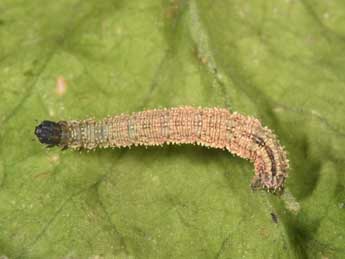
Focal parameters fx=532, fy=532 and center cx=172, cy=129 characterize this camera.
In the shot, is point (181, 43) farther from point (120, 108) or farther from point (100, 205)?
point (100, 205)

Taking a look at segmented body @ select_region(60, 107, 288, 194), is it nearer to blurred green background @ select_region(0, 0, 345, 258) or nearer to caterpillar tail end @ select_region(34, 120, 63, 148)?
caterpillar tail end @ select_region(34, 120, 63, 148)

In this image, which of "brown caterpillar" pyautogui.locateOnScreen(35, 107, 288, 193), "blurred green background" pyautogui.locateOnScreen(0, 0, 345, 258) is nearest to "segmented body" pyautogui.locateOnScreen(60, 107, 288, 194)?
"brown caterpillar" pyautogui.locateOnScreen(35, 107, 288, 193)

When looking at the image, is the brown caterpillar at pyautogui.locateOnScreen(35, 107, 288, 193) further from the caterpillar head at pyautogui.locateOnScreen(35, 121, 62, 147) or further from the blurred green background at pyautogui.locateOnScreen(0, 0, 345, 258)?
the blurred green background at pyautogui.locateOnScreen(0, 0, 345, 258)

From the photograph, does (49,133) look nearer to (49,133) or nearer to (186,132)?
(49,133)

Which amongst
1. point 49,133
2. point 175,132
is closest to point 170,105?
point 175,132

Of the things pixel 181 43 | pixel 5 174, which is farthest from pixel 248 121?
pixel 5 174

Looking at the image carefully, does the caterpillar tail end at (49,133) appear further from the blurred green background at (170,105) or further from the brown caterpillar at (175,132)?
the blurred green background at (170,105)
